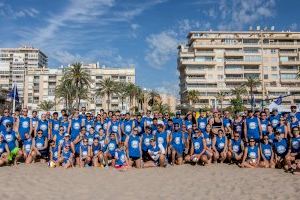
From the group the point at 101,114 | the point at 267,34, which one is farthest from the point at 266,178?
the point at 267,34

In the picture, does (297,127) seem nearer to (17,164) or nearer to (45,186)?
(45,186)

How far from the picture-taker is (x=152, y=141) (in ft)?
41.7

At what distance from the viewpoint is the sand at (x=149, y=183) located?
8.26 meters

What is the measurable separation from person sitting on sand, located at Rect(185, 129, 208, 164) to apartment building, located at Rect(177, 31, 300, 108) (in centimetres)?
6919

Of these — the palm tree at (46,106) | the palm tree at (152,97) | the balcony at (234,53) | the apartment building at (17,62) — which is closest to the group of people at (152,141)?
the balcony at (234,53)

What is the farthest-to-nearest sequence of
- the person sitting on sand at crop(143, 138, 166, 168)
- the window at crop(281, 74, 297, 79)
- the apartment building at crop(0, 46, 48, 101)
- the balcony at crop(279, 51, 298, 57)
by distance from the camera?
the apartment building at crop(0, 46, 48, 101) → the balcony at crop(279, 51, 298, 57) → the window at crop(281, 74, 297, 79) → the person sitting on sand at crop(143, 138, 166, 168)

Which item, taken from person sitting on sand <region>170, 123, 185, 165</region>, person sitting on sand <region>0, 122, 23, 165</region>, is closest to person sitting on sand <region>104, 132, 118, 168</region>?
person sitting on sand <region>170, 123, 185, 165</region>

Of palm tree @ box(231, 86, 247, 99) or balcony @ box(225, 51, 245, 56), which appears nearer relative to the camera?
palm tree @ box(231, 86, 247, 99)

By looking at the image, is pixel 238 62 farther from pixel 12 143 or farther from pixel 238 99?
pixel 12 143

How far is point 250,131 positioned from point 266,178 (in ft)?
10.2

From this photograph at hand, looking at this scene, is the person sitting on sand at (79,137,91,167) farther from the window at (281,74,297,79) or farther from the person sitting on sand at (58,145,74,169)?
the window at (281,74,297,79)

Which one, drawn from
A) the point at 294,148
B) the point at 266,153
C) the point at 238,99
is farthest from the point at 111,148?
the point at 238,99

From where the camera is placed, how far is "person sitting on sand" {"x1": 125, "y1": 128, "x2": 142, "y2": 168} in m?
12.5

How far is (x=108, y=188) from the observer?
9.11 metres
